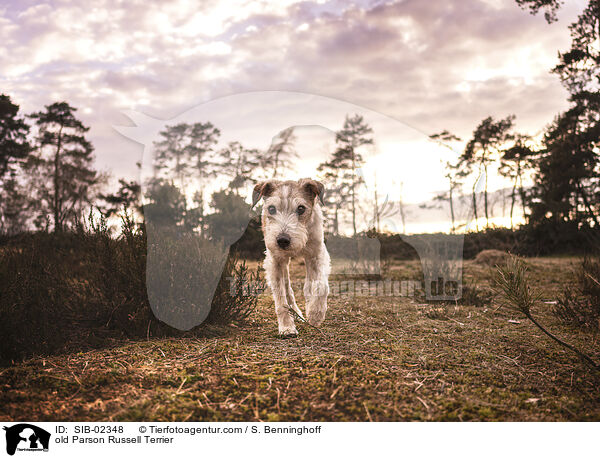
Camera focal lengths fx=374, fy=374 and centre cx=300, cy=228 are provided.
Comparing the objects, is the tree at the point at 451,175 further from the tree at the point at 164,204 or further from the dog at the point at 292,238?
the tree at the point at 164,204

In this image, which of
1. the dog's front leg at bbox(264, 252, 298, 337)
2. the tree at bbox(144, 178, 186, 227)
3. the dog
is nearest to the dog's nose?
the dog

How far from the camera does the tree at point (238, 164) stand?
16.6 feet

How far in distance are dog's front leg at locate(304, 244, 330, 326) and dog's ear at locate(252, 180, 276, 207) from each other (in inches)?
40.2

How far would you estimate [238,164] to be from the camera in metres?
5.26

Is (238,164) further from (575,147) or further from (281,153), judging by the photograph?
(575,147)

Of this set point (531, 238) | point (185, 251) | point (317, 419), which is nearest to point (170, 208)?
point (185, 251)

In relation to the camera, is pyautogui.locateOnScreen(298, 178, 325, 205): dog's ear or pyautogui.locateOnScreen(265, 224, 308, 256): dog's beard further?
pyautogui.locateOnScreen(298, 178, 325, 205): dog's ear

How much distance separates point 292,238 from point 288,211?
1.37 feet

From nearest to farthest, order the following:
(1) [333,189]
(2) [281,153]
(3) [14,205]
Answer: (2) [281,153] < (1) [333,189] < (3) [14,205]

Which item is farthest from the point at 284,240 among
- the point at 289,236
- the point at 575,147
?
the point at 575,147

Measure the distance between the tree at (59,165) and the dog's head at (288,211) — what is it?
14.8 feet
